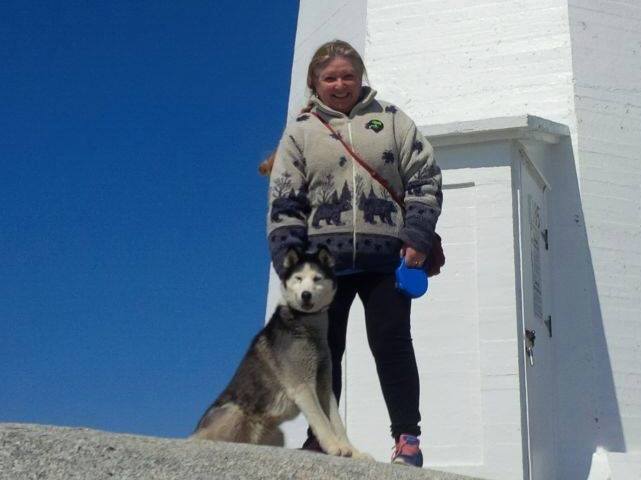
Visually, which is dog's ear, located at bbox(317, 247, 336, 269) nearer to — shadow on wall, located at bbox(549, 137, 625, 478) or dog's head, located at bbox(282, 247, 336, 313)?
dog's head, located at bbox(282, 247, 336, 313)

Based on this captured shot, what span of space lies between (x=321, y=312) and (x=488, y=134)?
3705mm

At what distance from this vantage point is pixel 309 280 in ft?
14.3

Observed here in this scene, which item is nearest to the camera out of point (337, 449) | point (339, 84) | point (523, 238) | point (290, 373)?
point (337, 449)

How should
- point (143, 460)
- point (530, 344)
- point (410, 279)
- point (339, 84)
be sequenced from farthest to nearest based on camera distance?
point (530, 344)
point (339, 84)
point (410, 279)
point (143, 460)

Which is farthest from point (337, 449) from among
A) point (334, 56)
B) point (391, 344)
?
point (334, 56)

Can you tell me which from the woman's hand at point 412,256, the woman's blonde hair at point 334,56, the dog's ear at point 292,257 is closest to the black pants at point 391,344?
the woman's hand at point 412,256

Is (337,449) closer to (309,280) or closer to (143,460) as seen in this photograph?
(309,280)

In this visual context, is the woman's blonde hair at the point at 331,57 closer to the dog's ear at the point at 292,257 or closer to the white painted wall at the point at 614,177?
the dog's ear at the point at 292,257

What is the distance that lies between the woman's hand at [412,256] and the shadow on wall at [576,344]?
3546mm

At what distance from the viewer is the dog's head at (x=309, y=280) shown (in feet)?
14.2

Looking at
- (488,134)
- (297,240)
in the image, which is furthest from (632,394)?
(297,240)

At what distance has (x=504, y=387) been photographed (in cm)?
716

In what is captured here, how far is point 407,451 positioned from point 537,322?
11.0 ft

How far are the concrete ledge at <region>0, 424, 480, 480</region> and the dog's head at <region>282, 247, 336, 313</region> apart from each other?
2.30 ft
